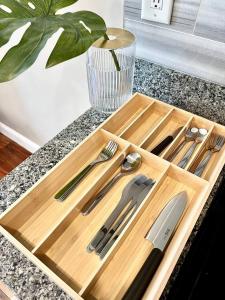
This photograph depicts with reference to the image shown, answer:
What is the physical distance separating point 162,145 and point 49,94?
0.86 meters

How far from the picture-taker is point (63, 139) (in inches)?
28.7

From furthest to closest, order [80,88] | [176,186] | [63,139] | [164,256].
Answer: [80,88] → [63,139] → [176,186] → [164,256]

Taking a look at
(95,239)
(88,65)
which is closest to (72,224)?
(95,239)

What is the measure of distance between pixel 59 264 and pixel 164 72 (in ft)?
1.96

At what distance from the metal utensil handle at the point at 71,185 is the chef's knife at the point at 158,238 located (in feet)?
0.65

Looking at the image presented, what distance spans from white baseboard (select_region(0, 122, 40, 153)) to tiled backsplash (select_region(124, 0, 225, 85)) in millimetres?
1290

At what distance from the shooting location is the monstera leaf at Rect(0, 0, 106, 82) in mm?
424

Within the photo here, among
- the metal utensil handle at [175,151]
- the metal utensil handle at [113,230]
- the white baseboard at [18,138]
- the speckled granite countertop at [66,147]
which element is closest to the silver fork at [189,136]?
the metal utensil handle at [175,151]

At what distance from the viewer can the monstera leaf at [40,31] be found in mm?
424

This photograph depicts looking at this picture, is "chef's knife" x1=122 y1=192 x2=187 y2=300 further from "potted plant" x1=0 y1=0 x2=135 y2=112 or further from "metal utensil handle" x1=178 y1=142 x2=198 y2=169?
"potted plant" x1=0 y1=0 x2=135 y2=112

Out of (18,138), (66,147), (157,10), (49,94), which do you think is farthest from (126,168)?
(18,138)

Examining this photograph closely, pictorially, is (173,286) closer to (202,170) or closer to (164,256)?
(164,256)

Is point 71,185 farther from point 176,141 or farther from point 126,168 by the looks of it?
point 176,141

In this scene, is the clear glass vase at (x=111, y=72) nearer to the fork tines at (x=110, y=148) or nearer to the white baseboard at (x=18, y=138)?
the fork tines at (x=110, y=148)
